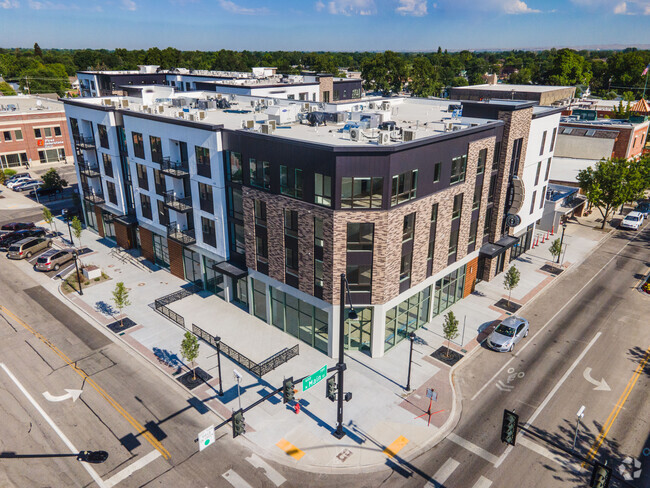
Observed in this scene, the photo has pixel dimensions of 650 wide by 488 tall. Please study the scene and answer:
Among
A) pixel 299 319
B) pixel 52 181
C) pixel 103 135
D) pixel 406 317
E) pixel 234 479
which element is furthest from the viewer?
pixel 52 181

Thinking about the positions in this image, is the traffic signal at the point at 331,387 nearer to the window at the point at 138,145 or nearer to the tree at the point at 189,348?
the tree at the point at 189,348

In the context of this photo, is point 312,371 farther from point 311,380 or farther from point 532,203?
point 532,203

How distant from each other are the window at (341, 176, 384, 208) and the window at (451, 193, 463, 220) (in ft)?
31.7

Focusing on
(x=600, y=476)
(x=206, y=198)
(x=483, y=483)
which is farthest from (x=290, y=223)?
(x=600, y=476)

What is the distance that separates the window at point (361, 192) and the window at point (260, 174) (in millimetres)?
6779

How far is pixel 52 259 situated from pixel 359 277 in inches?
1372

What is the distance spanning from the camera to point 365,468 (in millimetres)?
24719

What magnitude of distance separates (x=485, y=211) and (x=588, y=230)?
28.0 meters

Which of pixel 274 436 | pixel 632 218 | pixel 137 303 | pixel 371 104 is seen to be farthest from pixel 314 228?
pixel 632 218

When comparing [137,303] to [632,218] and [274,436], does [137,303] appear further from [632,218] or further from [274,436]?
[632,218]

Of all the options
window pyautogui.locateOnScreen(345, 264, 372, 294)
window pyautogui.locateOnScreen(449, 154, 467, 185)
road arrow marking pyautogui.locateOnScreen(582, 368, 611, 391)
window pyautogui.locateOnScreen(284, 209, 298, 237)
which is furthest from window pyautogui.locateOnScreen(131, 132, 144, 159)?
road arrow marking pyautogui.locateOnScreen(582, 368, 611, 391)

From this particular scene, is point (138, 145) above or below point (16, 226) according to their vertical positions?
above

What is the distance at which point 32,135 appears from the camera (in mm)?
84438

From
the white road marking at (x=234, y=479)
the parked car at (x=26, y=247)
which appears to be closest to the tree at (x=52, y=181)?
the parked car at (x=26, y=247)
